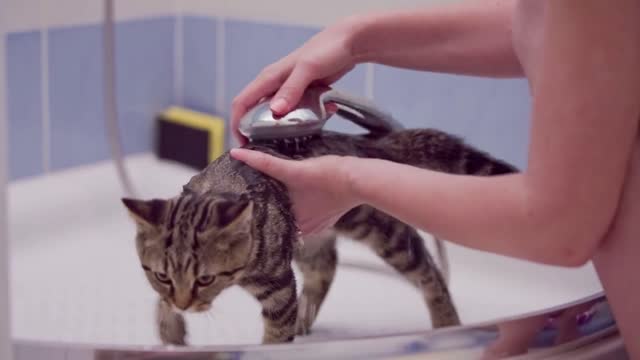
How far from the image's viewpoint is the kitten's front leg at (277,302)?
65 centimetres

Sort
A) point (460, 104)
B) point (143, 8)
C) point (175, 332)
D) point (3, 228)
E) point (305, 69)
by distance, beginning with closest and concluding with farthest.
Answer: point (3, 228)
point (175, 332)
point (305, 69)
point (460, 104)
point (143, 8)

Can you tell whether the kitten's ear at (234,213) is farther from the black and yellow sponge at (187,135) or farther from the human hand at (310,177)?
the black and yellow sponge at (187,135)

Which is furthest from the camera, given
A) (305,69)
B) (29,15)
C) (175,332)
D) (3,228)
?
(29,15)

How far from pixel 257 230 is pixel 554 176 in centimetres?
19

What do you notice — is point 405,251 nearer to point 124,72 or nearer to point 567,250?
point 567,250

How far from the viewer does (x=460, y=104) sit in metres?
0.98

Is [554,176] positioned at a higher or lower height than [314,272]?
higher

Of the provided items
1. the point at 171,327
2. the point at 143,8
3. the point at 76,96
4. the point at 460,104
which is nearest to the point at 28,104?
the point at 76,96

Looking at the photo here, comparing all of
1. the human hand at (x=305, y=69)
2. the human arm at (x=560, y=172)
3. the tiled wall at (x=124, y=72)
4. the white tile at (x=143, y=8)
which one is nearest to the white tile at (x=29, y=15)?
the tiled wall at (x=124, y=72)

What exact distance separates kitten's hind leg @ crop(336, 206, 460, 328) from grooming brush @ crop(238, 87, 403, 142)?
73 millimetres

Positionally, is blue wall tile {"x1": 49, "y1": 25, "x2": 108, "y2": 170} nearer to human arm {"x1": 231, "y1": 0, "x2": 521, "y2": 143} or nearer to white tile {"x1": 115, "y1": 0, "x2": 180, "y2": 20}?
white tile {"x1": 115, "y1": 0, "x2": 180, "y2": 20}

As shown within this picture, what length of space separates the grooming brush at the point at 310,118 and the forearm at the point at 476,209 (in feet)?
0.22

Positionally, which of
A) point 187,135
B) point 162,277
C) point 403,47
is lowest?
point 187,135

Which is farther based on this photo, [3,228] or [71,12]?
[71,12]
